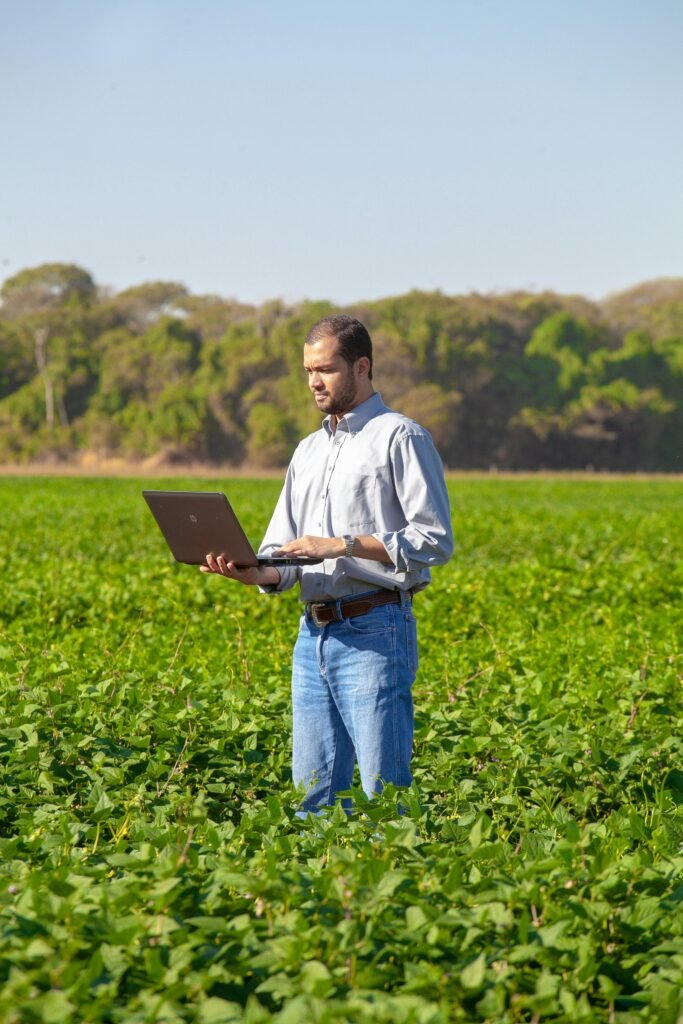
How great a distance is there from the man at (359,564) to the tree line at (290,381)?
63887 mm

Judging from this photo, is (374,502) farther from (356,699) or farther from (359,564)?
(356,699)

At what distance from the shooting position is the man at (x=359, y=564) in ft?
13.4

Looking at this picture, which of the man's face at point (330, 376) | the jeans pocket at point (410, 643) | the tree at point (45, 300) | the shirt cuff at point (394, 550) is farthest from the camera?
the tree at point (45, 300)

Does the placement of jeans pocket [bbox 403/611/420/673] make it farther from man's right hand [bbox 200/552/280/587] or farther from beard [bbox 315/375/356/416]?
beard [bbox 315/375/356/416]

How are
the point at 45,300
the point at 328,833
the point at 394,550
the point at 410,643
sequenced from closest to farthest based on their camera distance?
the point at 328,833 → the point at 394,550 → the point at 410,643 → the point at 45,300

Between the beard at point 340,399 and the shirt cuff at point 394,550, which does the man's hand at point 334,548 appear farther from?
the beard at point 340,399

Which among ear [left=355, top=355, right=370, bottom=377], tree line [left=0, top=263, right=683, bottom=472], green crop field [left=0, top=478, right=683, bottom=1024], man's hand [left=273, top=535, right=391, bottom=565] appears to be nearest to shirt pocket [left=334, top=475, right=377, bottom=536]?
man's hand [left=273, top=535, right=391, bottom=565]

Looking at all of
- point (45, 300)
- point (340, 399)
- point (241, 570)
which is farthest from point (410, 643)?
point (45, 300)

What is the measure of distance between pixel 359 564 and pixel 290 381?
227 feet

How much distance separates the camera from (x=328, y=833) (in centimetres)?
379

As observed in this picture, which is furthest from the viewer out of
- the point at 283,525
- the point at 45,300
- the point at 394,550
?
the point at 45,300

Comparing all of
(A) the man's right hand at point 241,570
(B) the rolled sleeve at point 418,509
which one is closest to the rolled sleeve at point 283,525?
(A) the man's right hand at point 241,570

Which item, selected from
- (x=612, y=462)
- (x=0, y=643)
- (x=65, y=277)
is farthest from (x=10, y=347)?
(x=0, y=643)

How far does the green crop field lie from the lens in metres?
2.90
